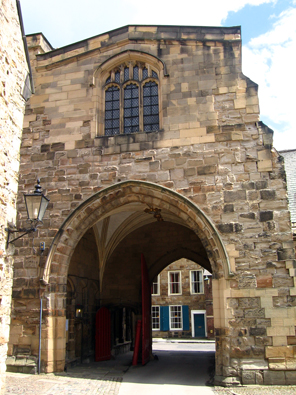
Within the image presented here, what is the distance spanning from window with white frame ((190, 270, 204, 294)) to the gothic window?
18.3 m

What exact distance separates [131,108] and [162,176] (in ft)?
6.82

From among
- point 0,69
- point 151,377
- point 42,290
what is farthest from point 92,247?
point 0,69

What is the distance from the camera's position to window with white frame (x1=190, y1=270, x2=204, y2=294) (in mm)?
A: 25906

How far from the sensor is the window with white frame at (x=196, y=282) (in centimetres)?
2591

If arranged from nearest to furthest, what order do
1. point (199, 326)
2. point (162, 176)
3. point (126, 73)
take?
point (162, 176) → point (126, 73) → point (199, 326)

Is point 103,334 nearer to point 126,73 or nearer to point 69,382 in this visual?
point 69,382

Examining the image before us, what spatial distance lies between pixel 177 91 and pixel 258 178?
272 centimetres

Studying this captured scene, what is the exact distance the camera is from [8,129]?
5090mm

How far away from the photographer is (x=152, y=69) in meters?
9.56

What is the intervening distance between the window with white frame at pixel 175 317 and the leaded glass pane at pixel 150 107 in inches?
745

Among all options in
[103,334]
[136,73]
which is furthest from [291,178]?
[103,334]

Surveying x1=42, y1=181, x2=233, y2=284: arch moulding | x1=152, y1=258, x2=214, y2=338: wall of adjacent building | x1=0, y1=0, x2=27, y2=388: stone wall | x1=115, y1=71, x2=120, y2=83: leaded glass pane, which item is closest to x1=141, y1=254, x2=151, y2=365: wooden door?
x1=42, y1=181, x2=233, y2=284: arch moulding

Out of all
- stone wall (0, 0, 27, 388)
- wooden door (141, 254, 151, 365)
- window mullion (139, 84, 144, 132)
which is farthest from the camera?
wooden door (141, 254, 151, 365)

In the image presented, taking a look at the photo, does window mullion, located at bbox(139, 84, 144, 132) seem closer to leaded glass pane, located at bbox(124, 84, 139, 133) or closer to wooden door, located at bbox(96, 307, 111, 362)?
leaded glass pane, located at bbox(124, 84, 139, 133)
